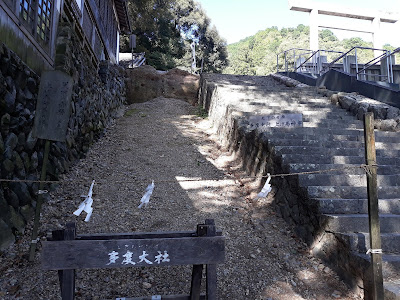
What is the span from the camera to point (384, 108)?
714 cm

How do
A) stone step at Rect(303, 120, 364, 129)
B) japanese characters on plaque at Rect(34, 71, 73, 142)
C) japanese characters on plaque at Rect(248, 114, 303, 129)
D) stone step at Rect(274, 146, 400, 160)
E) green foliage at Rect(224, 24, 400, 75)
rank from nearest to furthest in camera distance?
1. japanese characters on plaque at Rect(34, 71, 73, 142)
2. stone step at Rect(274, 146, 400, 160)
3. japanese characters on plaque at Rect(248, 114, 303, 129)
4. stone step at Rect(303, 120, 364, 129)
5. green foliage at Rect(224, 24, 400, 75)

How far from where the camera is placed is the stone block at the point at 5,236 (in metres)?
3.32

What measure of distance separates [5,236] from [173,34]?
24969mm

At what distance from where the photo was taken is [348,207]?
368cm

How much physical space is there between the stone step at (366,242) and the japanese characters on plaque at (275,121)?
3.13 meters

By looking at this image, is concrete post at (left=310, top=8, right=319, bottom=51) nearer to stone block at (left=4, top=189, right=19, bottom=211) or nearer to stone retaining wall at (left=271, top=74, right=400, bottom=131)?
stone retaining wall at (left=271, top=74, right=400, bottom=131)

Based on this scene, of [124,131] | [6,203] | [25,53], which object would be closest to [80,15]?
[124,131]

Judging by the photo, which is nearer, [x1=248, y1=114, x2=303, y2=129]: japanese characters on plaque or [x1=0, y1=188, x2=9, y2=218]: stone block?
[x1=0, y1=188, x2=9, y2=218]: stone block

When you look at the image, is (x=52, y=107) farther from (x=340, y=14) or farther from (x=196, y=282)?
(x=340, y=14)

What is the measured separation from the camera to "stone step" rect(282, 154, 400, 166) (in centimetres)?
482

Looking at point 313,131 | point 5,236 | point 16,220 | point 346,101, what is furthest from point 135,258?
point 346,101

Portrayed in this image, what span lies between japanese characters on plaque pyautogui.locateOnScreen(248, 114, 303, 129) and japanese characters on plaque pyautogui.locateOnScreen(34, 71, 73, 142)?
3803mm

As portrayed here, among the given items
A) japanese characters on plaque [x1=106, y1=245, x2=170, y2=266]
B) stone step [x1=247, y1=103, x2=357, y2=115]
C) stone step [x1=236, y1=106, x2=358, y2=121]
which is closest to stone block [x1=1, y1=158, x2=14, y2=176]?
japanese characters on plaque [x1=106, y1=245, x2=170, y2=266]

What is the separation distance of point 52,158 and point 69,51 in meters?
2.66
